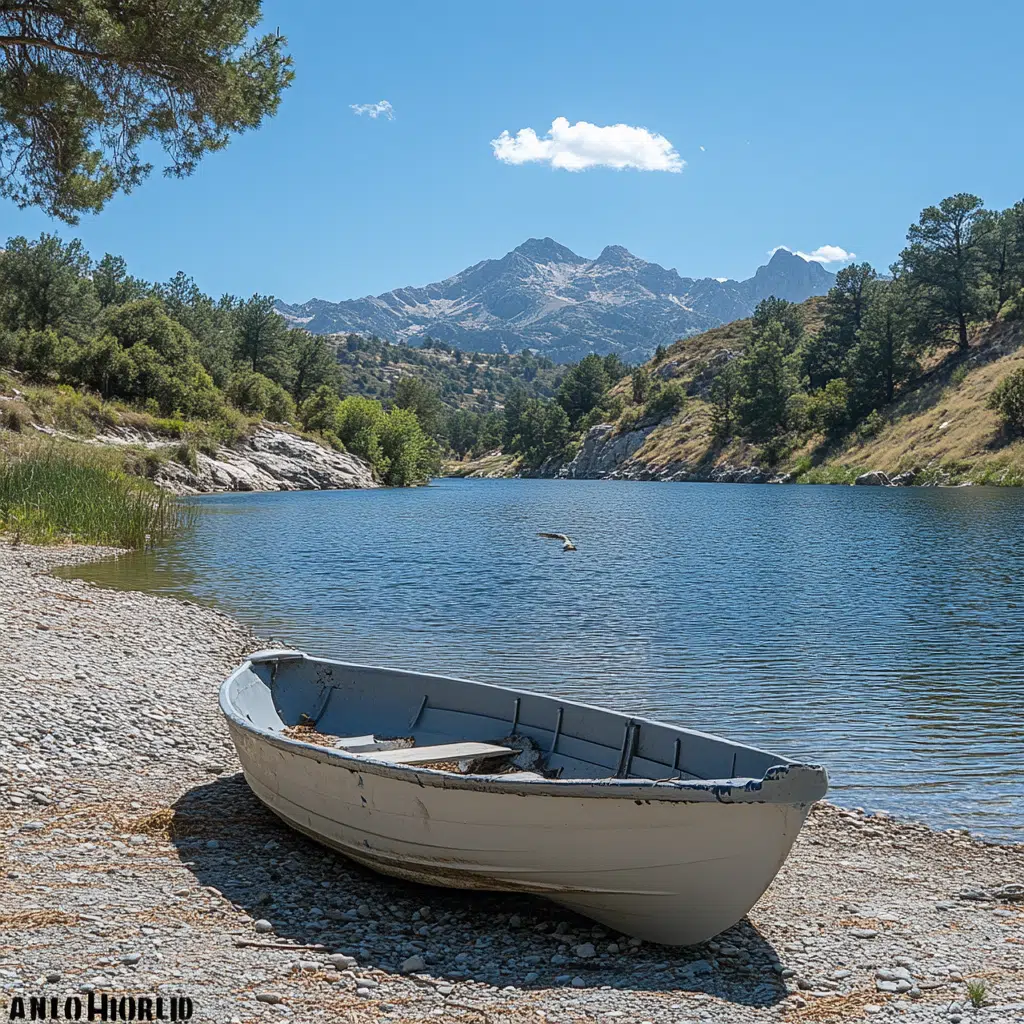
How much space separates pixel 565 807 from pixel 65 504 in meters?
26.2

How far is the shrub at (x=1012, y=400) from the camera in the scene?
69.0 meters

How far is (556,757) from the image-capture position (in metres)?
8.19

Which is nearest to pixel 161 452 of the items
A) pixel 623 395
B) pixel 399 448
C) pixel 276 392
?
pixel 276 392

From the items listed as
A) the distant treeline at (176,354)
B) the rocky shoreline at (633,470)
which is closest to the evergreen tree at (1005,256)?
the rocky shoreline at (633,470)

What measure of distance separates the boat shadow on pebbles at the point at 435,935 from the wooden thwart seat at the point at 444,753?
947mm

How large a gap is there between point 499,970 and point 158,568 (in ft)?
75.6

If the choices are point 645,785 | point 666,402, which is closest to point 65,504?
point 645,785

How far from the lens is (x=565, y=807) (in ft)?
19.5

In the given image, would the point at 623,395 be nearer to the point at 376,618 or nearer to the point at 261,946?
the point at 376,618

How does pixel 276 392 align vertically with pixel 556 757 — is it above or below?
above

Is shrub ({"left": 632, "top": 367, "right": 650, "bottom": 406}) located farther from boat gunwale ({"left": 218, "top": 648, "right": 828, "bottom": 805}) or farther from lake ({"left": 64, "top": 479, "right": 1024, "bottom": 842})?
boat gunwale ({"left": 218, "top": 648, "right": 828, "bottom": 805})

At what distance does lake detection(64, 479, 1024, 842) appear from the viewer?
11.7m

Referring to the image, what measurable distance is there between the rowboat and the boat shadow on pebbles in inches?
9.6

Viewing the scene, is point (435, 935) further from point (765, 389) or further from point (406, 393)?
point (406, 393)
